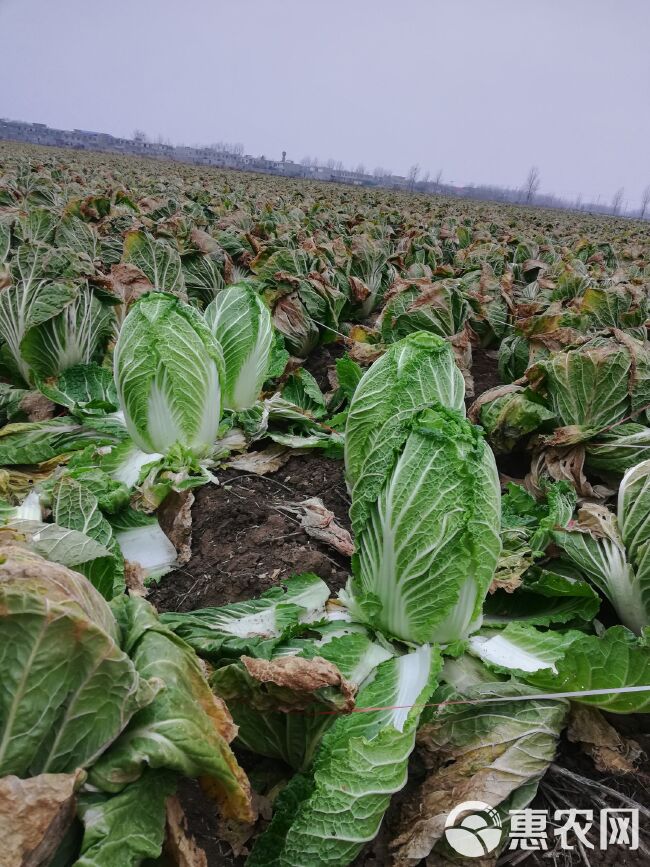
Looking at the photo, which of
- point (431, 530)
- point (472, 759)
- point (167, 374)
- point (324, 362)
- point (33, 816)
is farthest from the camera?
point (324, 362)

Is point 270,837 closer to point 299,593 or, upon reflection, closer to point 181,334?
point 299,593

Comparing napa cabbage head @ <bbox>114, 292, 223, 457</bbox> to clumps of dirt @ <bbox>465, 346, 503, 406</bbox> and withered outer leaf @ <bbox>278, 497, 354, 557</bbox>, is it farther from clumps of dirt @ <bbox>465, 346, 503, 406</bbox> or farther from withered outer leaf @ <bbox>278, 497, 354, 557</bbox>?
clumps of dirt @ <bbox>465, 346, 503, 406</bbox>

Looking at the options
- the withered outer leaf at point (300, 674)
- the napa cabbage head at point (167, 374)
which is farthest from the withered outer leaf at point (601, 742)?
the napa cabbage head at point (167, 374)

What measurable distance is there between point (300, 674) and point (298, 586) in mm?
848

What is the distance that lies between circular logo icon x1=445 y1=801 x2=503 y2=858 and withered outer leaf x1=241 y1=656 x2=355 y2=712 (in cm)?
49

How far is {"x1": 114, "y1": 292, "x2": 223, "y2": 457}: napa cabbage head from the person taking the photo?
12.6 feet

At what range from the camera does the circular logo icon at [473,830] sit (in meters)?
2.04

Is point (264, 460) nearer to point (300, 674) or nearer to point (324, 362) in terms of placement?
point (300, 674)

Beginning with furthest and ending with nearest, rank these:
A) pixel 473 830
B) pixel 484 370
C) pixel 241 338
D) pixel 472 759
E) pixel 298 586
Result: 1. pixel 484 370
2. pixel 241 338
3. pixel 298 586
4. pixel 472 759
5. pixel 473 830

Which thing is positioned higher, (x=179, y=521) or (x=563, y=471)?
(x=563, y=471)

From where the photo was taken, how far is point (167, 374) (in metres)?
3.81

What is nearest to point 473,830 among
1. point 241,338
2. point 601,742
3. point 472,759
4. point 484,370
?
point 472,759

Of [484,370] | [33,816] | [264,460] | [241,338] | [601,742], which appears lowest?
[601,742]

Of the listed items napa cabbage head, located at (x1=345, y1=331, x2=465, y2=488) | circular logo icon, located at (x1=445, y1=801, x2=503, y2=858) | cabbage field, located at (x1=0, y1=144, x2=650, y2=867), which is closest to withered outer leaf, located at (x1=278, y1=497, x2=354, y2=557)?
cabbage field, located at (x1=0, y1=144, x2=650, y2=867)
